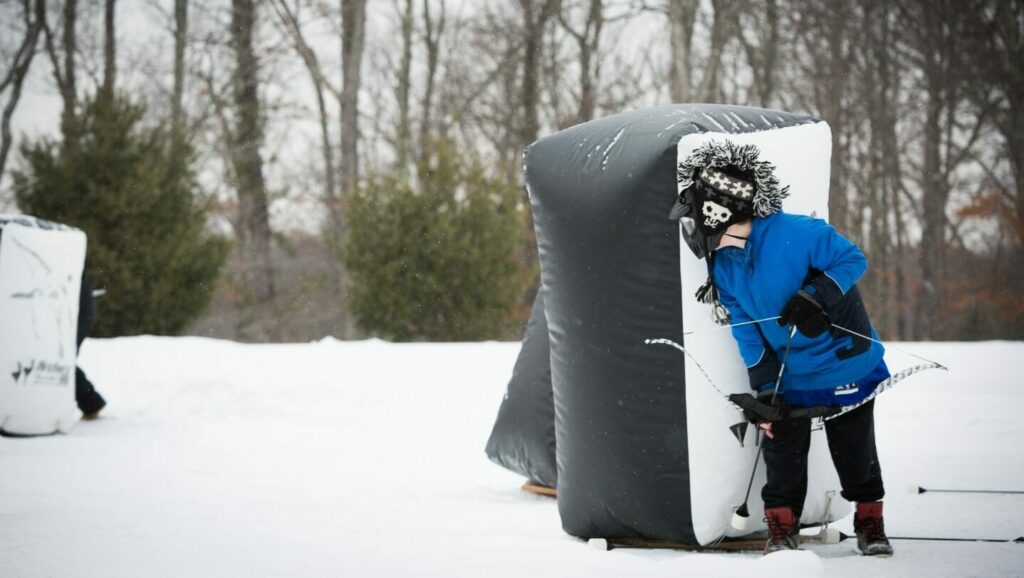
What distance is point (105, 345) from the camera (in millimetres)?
10695

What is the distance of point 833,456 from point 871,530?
29 centimetres

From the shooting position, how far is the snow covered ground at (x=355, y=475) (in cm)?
350

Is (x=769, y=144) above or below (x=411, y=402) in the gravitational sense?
above

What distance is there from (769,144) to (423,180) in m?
12.3

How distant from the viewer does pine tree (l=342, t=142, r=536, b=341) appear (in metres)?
14.9

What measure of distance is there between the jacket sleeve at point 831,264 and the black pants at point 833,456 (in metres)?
0.47

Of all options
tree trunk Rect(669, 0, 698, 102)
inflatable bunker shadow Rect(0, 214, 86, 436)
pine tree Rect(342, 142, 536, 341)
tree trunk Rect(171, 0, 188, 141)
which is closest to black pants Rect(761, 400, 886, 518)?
inflatable bunker shadow Rect(0, 214, 86, 436)

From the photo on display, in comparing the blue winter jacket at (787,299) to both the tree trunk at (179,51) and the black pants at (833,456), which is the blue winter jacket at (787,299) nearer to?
the black pants at (833,456)

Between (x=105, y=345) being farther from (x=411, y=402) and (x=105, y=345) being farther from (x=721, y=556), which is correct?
(x=721, y=556)

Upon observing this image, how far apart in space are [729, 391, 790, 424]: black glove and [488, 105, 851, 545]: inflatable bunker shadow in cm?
13

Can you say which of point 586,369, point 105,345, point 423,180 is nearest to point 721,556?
point 586,369

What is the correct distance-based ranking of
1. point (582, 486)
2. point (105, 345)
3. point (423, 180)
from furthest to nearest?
point (423, 180) < point (105, 345) < point (582, 486)

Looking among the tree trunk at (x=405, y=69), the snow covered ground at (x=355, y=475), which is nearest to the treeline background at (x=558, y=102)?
the tree trunk at (x=405, y=69)

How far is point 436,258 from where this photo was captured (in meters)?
14.9
